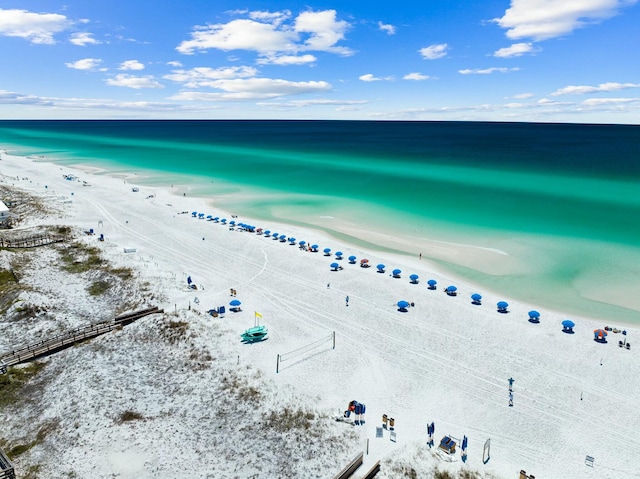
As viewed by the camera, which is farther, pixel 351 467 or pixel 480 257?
pixel 480 257

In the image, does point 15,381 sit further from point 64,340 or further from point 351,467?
point 351,467

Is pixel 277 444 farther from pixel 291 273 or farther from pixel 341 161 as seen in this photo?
pixel 341 161

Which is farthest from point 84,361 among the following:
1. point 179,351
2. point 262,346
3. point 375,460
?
point 375,460

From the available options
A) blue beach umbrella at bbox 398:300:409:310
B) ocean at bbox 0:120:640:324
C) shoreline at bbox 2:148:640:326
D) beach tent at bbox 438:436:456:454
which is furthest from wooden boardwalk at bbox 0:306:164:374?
ocean at bbox 0:120:640:324

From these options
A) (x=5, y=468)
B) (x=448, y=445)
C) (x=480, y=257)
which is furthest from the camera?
(x=480, y=257)

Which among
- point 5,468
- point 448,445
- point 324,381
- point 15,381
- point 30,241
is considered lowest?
point 5,468

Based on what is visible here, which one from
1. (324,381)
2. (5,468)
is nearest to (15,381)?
(5,468)

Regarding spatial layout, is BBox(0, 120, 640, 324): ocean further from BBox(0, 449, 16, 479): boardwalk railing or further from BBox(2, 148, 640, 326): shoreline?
BBox(0, 449, 16, 479): boardwalk railing
